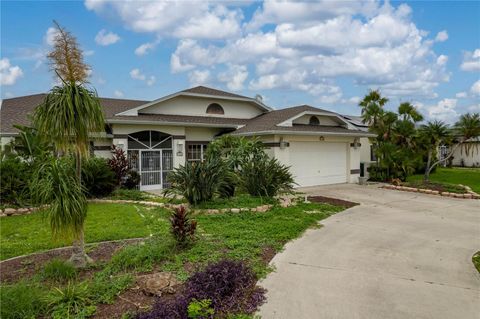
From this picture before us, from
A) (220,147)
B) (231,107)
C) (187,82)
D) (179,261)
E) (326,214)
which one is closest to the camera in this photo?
(179,261)

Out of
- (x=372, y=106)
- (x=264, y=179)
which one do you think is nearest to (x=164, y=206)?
(x=264, y=179)

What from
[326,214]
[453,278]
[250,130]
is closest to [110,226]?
[326,214]

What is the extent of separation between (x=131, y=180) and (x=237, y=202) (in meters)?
6.45

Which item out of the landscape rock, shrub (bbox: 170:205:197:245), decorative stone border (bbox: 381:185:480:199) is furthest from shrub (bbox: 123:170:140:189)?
decorative stone border (bbox: 381:185:480:199)

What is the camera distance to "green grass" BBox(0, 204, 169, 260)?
23.4 ft

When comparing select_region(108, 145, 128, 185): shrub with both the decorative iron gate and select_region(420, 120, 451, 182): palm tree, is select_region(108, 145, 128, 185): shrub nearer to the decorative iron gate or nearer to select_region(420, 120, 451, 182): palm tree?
the decorative iron gate

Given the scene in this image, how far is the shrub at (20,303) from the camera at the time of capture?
12.8 feet

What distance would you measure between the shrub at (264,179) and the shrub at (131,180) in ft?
19.0

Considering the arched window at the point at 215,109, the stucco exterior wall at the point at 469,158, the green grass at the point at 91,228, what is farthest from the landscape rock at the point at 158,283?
the stucco exterior wall at the point at 469,158

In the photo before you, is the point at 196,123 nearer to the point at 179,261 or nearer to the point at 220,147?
the point at 220,147

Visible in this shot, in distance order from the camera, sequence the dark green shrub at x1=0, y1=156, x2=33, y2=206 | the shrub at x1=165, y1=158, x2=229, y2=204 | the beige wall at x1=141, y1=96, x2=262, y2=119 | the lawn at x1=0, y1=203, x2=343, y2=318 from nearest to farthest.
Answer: the lawn at x1=0, y1=203, x2=343, y2=318, the shrub at x1=165, y1=158, x2=229, y2=204, the dark green shrub at x1=0, y1=156, x2=33, y2=206, the beige wall at x1=141, y1=96, x2=262, y2=119

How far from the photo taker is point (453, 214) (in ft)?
33.8

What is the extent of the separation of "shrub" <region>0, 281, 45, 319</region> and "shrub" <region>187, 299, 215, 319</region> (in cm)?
182

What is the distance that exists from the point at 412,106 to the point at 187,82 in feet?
47.8
